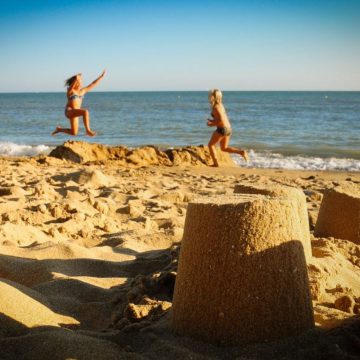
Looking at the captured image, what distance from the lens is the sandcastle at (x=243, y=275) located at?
1.96 metres

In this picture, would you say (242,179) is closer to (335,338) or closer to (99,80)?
(99,80)

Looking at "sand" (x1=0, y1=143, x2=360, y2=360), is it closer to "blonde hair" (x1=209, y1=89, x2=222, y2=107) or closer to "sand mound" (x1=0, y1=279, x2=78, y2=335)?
"sand mound" (x1=0, y1=279, x2=78, y2=335)

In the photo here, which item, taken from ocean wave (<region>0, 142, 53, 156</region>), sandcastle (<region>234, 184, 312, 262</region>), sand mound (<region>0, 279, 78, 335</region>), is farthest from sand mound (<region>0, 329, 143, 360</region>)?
ocean wave (<region>0, 142, 53, 156</region>)

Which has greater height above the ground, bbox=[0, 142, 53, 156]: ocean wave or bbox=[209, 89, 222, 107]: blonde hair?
bbox=[209, 89, 222, 107]: blonde hair

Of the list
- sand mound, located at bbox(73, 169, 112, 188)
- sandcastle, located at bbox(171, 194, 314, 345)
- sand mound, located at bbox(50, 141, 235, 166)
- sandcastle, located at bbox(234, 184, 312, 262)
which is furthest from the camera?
sand mound, located at bbox(50, 141, 235, 166)

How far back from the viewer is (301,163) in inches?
432

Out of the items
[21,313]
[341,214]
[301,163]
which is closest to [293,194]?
[341,214]

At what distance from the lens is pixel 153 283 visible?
2895 mm

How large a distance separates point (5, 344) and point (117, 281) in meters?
1.34

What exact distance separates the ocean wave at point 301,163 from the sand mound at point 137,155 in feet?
2.59

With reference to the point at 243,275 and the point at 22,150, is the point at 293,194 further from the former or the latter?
the point at 22,150

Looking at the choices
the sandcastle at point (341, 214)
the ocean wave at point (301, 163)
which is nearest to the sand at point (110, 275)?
the sandcastle at point (341, 214)

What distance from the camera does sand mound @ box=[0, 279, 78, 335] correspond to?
2133 mm

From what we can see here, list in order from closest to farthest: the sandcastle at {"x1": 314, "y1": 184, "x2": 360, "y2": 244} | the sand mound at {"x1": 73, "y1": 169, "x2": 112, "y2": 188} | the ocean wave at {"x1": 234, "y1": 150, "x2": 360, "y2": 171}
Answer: the sandcastle at {"x1": 314, "y1": 184, "x2": 360, "y2": 244}
the sand mound at {"x1": 73, "y1": 169, "x2": 112, "y2": 188}
the ocean wave at {"x1": 234, "y1": 150, "x2": 360, "y2": 171}
